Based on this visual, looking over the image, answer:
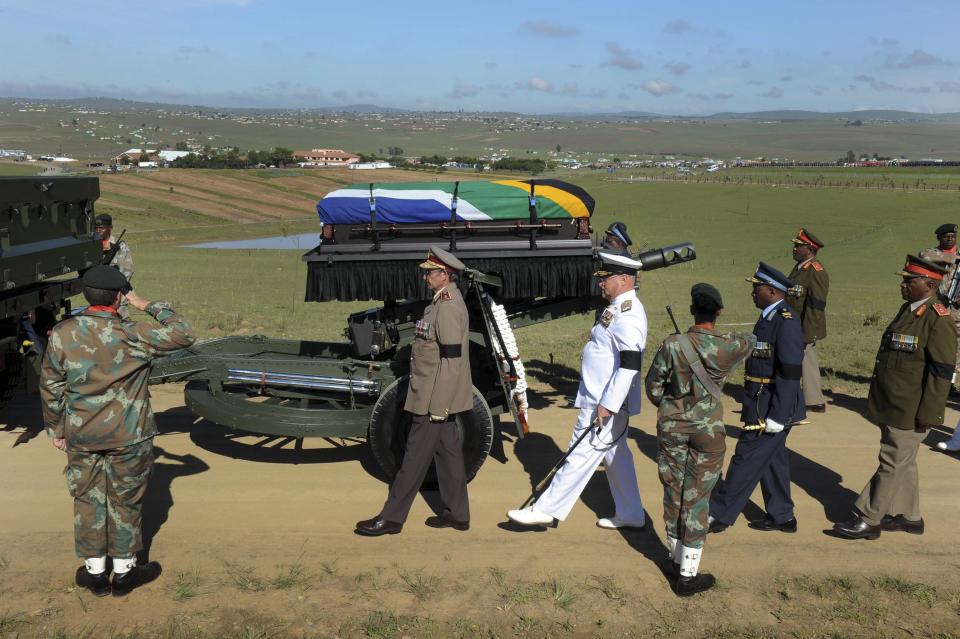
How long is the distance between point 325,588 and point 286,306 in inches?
506

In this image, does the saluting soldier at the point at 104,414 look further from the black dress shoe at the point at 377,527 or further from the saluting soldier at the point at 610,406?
the saluting soldier at the point at 610,406

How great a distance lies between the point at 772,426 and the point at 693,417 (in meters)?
0.99

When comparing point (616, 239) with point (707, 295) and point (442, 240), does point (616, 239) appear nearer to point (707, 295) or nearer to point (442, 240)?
point (442, 240)

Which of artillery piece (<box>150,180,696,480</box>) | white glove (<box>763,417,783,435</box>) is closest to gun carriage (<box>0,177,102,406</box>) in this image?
artillery piece (<box>150,180,696,480</box>)

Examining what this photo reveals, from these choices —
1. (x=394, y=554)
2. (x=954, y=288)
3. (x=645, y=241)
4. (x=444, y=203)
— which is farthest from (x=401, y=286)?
(x=645, y=241)

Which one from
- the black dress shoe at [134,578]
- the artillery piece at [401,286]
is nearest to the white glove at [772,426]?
the artillery piece at [401,286]

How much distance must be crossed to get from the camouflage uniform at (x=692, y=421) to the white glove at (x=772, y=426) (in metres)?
0.80

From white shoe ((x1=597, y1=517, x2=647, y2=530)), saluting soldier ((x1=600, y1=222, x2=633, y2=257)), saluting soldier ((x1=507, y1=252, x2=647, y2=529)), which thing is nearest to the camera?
saluting soldier ((x1=507, y1=252, x2=647, y2=529))

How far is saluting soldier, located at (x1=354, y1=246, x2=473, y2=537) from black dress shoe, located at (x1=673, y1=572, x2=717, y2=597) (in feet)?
4.93

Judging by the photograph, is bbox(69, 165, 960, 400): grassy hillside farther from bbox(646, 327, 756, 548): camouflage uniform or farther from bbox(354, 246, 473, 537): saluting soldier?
bbox(646, 327, 756, 548): camouflage uniform

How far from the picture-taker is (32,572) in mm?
5078

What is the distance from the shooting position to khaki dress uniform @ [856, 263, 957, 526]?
561 centimetres

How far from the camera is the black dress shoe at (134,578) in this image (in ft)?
15.8

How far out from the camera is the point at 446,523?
5.86 metres
